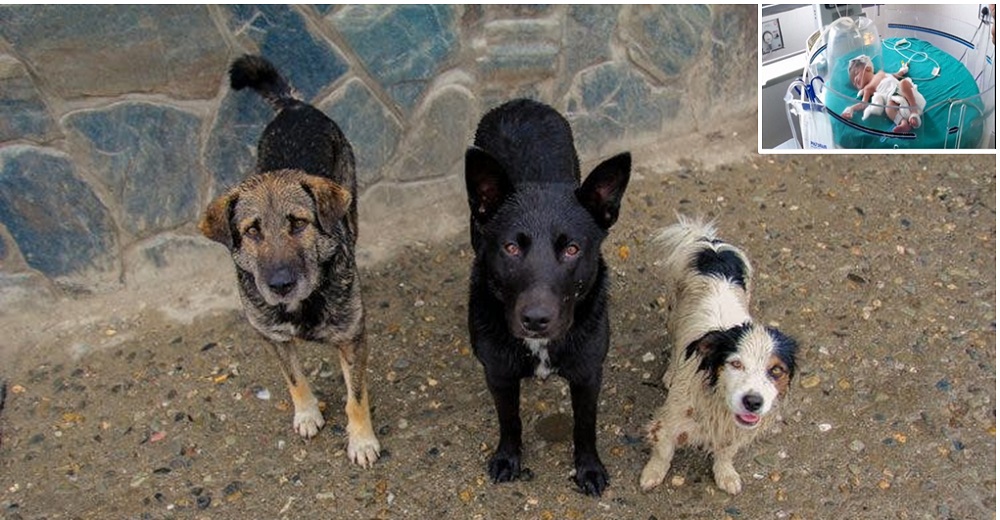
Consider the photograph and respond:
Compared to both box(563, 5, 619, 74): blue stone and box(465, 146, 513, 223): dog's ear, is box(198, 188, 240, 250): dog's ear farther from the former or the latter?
box(563, 5, 619, 74): blue stone

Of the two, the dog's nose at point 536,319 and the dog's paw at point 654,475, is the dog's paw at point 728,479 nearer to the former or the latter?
the dog's paw at point 654,475

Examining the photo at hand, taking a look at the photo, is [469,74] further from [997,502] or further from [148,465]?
[997,502]

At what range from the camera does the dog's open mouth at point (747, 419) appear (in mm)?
3344

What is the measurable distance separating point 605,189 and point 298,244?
1228 millimetres

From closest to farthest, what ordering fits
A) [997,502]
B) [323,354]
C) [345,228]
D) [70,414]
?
1. [997,502]
2. [345,228]
3. [70,414]
4. [323,354]

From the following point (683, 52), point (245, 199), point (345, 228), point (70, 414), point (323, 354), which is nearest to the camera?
point (245, 199)

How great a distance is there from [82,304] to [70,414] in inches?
29.2

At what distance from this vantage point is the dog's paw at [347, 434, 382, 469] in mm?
3992

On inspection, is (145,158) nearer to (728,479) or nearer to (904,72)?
(728,479)

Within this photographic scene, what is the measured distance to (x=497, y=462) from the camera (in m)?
3.91

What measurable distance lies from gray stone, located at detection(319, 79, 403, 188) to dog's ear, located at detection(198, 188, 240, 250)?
1533mm

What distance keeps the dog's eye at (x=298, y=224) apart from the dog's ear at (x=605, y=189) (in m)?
1.10

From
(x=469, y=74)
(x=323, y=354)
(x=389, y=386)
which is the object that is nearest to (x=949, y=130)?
(x=469, y=74)

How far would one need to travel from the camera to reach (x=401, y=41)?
4.90 m
